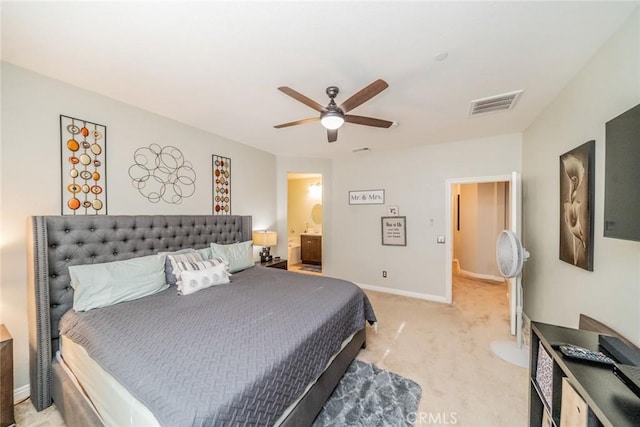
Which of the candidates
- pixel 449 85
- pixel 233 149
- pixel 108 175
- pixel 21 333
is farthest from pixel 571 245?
pixel 21 333

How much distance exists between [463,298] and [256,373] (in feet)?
13.5

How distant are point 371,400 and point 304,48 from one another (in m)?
2.62

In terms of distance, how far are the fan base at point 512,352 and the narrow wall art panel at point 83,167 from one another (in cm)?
421

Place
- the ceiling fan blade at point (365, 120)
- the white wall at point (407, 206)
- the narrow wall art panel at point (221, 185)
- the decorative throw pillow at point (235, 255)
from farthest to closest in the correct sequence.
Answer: the white wall at point (407, 206), the narrow wall art panel at point (221, 185), the decorative throw pillow at point (235, 255), the ceiling fan blade at point (365, 120)

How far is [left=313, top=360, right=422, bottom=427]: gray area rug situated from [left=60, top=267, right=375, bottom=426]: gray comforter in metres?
0.39

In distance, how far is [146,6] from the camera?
1.34 metres

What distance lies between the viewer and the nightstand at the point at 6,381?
1.58 m

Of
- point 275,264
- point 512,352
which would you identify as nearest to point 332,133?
point 275,264

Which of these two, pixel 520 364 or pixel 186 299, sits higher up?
pixel 186 299

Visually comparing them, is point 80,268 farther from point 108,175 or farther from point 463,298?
point 463,298

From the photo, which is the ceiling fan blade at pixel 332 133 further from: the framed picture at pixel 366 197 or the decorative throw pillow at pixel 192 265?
the framed picture at pixel 366 197

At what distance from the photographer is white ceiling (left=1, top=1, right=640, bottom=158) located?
54.1 inches

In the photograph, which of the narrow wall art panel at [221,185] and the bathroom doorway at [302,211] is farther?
the bathroom doorway at [302,211]

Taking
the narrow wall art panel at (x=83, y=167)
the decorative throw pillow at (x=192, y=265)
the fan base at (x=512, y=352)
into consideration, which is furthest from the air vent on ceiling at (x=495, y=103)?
the narrow wall art panel at (x=83, y=167)
